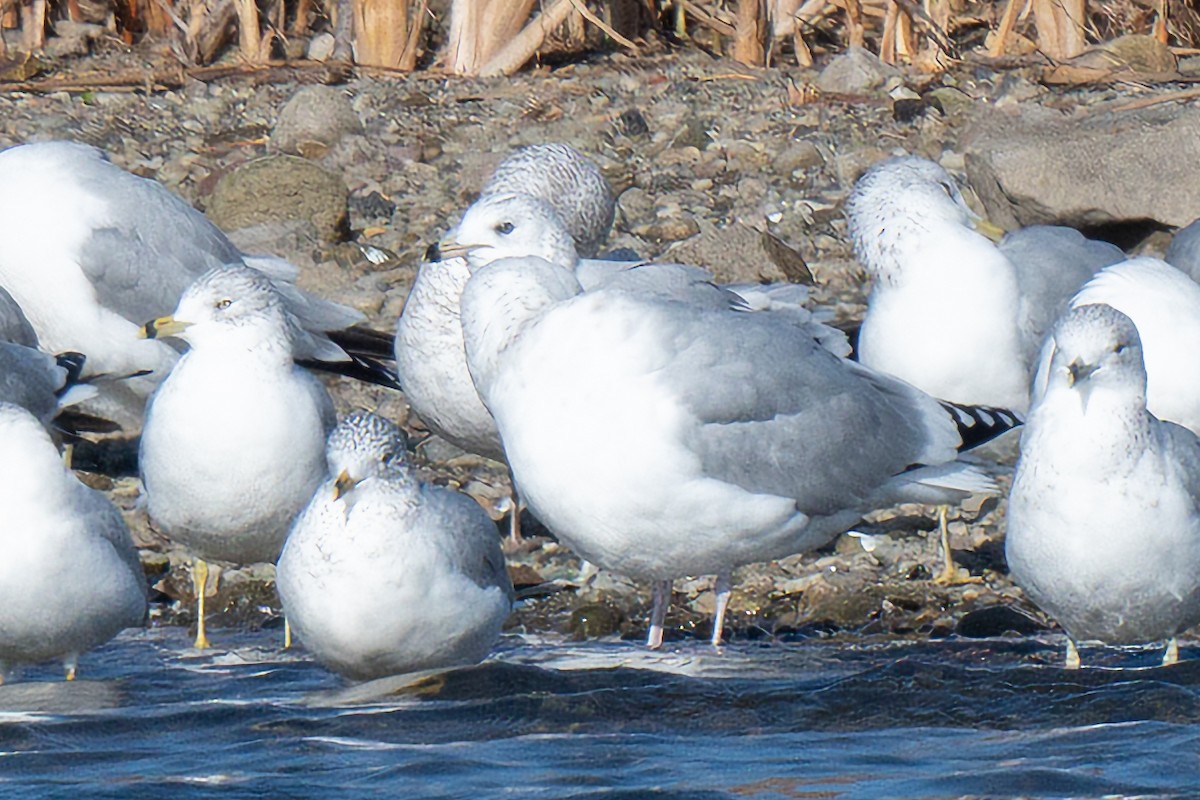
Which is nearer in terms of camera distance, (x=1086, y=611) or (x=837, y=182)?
(x=1086, y=611)

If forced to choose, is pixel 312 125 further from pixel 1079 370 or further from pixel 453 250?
pixel 1079 370

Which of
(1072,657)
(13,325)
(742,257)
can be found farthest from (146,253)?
(1072,657)

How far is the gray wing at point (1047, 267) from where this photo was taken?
277 inches

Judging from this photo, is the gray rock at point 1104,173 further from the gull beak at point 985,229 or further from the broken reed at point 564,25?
the broken reed at point 564,25

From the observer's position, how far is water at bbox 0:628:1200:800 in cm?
451

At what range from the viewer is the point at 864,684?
526cm

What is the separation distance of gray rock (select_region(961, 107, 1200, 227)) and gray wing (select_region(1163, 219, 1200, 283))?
0.84m

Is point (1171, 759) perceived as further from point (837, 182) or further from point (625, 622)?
point (837, 182)

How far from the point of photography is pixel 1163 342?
6473mm

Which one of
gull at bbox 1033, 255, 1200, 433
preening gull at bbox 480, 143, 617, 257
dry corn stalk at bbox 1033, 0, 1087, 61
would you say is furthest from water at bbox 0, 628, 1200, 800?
dry corn stalk at bbox 1033, 0, 1087, 61

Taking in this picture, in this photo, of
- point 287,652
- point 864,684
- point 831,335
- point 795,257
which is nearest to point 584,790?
point 864,684

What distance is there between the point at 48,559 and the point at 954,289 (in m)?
3.15

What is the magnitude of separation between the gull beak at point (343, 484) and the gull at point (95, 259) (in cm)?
250

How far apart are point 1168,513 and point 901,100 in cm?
597
